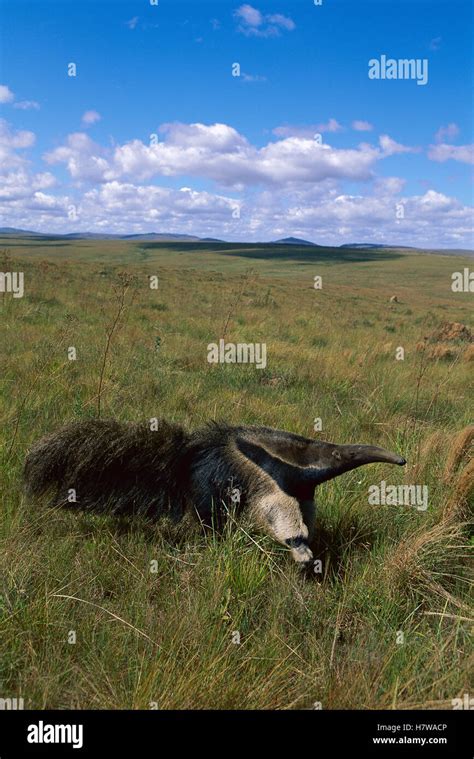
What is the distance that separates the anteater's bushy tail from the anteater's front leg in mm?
545

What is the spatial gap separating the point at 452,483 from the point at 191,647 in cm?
261

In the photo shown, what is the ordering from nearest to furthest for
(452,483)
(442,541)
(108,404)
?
(442,541)
(452,483)
(108,404)

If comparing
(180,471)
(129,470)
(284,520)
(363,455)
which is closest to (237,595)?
(284,520)

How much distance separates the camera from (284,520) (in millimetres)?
3676

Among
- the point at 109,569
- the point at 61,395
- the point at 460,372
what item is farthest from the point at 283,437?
the point at 460,372

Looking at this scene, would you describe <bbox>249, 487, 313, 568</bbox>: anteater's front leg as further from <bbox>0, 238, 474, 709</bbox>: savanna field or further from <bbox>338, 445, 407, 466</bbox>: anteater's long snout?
<bbox>338, 445, 407, 466</bbox>: anteater's long snout

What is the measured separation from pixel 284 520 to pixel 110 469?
1234 millimetres

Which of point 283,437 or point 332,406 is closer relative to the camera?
point 283,437

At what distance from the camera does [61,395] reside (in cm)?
607

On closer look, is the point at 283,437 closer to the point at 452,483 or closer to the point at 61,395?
the point at 452,483

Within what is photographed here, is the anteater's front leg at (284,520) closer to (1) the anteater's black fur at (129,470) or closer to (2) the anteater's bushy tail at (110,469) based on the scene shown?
(1) the anteater's black fur at (129,470)

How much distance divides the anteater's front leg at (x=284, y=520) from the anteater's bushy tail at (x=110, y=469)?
1.79 ft

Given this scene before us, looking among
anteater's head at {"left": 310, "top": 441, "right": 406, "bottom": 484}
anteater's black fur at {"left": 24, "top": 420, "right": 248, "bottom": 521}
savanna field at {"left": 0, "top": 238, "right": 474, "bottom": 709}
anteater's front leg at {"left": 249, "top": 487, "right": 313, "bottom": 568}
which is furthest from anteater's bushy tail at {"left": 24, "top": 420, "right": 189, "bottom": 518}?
anteater's head at {"left": 310, "top": 441, "right": 406, "bottom": 484}

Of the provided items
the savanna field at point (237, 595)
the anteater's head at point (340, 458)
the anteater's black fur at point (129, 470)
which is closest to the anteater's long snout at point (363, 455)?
the anteater's head at point (340, 458)
